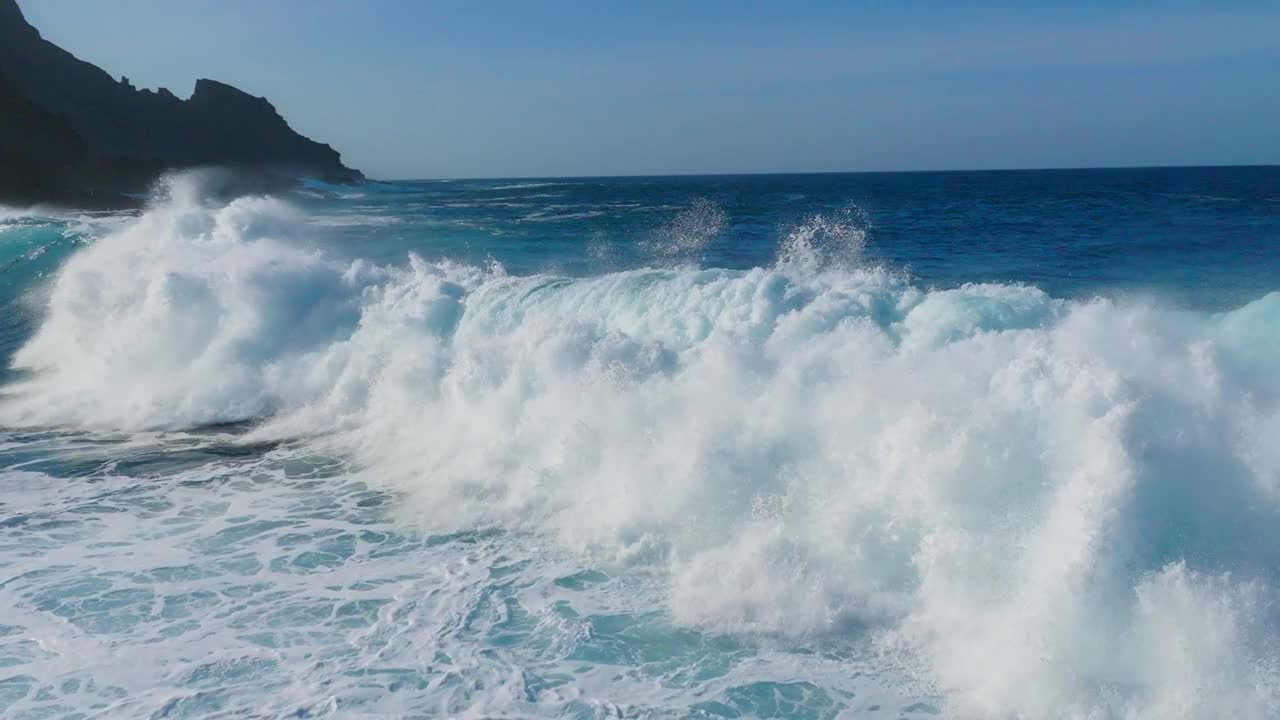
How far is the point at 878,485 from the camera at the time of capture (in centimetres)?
764

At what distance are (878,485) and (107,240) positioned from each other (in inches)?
754

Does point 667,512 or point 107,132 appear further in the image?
point 107,132

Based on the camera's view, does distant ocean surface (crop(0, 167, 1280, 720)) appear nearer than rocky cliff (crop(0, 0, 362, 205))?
Yes

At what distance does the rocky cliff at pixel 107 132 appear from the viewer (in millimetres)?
56781

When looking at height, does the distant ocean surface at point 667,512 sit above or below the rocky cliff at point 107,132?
below

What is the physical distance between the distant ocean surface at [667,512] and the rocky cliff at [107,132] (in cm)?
5076

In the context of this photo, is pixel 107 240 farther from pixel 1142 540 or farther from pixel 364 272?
pixel 1142 540

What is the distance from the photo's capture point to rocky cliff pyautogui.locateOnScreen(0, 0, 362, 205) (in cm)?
5678

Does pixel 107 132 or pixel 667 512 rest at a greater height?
pixel 107 132

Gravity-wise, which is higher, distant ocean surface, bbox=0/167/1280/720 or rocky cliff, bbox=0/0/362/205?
rocky cliff, bbox=0/0/362/205

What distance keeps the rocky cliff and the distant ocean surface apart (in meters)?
50.8

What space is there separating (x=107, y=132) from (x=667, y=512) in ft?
307

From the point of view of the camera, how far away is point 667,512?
27.6ft

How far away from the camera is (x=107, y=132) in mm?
83188
